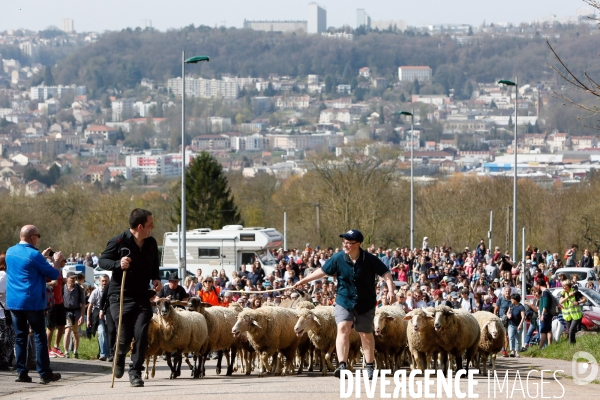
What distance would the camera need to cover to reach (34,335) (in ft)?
46.6

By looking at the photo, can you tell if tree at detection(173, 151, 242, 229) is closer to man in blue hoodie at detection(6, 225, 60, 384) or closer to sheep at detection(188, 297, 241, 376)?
sheep at detection(188, 297, 241, 376)

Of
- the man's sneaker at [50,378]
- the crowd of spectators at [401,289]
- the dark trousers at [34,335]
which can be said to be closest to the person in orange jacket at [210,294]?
the crowd of spectators at [401,289]

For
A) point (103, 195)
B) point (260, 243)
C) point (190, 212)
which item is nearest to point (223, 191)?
point (190, 212)

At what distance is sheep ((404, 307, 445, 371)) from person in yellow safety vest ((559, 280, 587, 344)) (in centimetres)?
692

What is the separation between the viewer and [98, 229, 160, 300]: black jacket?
1362 cm

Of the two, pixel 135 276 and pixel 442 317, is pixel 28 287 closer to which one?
pixel 135 276

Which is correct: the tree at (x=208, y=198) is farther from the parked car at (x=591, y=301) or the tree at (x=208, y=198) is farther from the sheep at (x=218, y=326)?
the sheep at (x=218, y=326)

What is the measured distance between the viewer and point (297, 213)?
8600 centimetres

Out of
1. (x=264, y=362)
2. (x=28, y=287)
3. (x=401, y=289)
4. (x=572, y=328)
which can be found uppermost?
(x=28, y=287)

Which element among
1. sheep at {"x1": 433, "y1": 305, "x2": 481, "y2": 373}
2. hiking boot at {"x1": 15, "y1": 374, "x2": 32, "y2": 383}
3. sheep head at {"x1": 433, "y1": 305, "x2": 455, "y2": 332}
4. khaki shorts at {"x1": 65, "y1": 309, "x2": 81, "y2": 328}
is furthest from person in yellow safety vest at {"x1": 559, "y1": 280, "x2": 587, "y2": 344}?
hiking boot at {"x1": 15, "y1": 374, "x2": 32, "y2": 383}

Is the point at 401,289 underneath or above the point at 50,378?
underneath

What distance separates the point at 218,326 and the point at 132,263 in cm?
474

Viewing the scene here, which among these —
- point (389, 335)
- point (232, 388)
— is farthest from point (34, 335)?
point (389, 335)

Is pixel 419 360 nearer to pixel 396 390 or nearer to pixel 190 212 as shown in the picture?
pixel 396 390
